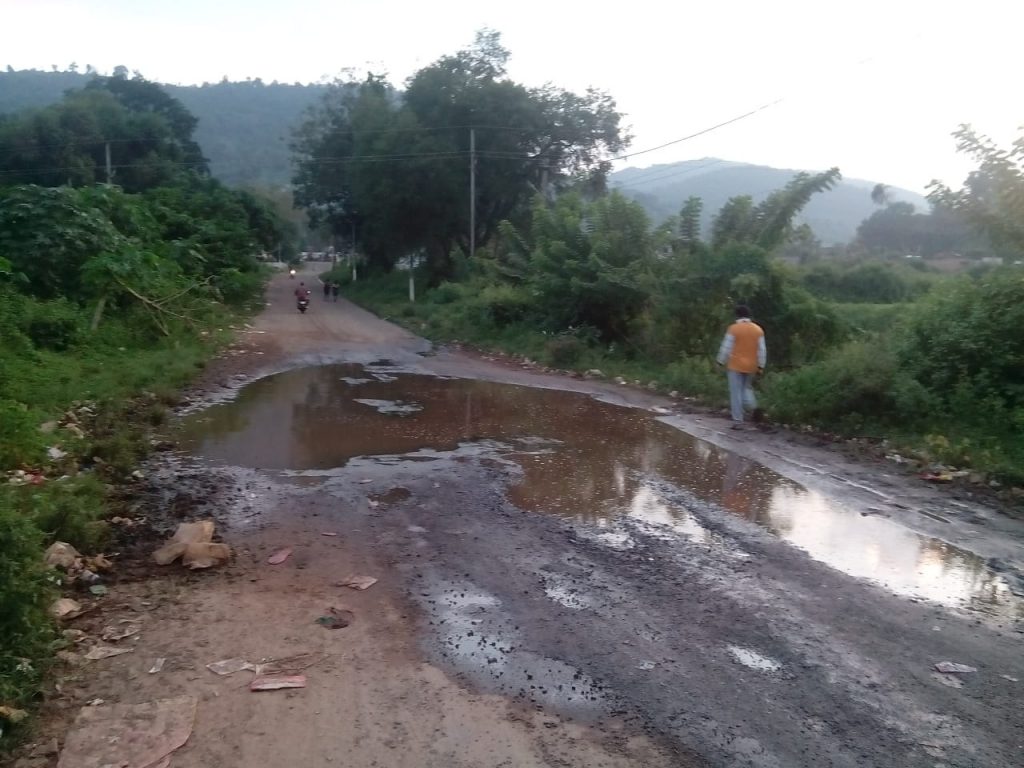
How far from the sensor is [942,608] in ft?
18.0

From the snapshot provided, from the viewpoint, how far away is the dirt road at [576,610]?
390 centimetres

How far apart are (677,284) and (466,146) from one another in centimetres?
2097

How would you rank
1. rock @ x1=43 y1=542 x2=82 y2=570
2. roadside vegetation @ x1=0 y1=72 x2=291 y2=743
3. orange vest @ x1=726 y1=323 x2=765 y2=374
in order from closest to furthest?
roadside vegetation @ x1=0 y1=72 x2=291 y2=743, rock @ x1=43 y1=542 x2=82 y2=570, orange vest @ x1=726 y1=323 x2=765 y2=374

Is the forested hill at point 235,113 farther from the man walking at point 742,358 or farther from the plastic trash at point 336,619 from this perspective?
the plastic trash at point 336,619

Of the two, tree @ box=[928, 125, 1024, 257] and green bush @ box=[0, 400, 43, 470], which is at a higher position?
tree @ box=[928, 125, 1024, 257]

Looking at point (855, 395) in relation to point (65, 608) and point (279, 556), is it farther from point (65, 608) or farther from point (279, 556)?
point (65, 608)

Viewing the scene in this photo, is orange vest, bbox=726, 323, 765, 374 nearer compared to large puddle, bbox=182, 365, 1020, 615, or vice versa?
large puddle, bbox=182, 365, 1020, 615

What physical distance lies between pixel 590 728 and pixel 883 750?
135 cm

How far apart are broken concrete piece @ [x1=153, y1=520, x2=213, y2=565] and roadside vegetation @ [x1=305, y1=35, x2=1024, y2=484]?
768 cm

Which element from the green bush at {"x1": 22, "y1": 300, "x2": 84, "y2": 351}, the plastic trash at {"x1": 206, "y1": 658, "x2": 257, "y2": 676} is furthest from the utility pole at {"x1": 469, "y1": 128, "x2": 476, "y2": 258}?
the plastic trash at {"x1": 206, "y1": 658, "x2": 257, "y2": 676}

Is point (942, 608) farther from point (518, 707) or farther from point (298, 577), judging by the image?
point (298, 577)

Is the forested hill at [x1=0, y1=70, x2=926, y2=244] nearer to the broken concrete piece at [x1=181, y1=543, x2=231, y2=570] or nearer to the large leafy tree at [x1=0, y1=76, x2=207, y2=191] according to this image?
the large leafy tree at [x1=0, y1=76, x2=207, y2=191]

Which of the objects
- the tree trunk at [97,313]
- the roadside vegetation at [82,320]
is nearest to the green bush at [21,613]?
Result: the roadside vegetation at [82,320]

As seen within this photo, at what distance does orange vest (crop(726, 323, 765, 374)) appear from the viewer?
11523 mm
